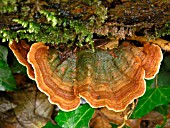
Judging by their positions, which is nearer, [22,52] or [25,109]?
[22,52]

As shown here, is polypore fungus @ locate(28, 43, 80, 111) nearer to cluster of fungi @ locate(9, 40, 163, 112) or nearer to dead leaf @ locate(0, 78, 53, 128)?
cluster of fungi @ locate(9, 40, 163, 112)

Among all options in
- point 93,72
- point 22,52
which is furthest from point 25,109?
point 93,72

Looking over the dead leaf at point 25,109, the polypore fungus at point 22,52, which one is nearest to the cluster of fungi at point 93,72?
the polypore fungus at point 22,52

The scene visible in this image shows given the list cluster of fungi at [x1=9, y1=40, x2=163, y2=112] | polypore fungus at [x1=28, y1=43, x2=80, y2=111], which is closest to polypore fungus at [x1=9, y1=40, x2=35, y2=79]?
cluster of fungi at [x1=9, y1=40, x2=163, y2=112]

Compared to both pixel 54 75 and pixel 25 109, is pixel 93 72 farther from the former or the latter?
pixel 25 109

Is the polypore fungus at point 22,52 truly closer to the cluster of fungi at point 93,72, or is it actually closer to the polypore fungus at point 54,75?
the cluster of fungi at point 93,72

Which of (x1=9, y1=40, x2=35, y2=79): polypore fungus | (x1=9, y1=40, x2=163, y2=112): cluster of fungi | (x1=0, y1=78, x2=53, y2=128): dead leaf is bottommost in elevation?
(x1=0, y1=78, x2=53, y2=128): dead leaf

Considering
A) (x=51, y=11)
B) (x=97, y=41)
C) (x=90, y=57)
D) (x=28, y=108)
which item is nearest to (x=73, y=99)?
(x=90, y=57)

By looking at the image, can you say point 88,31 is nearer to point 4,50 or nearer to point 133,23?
point 133,23
